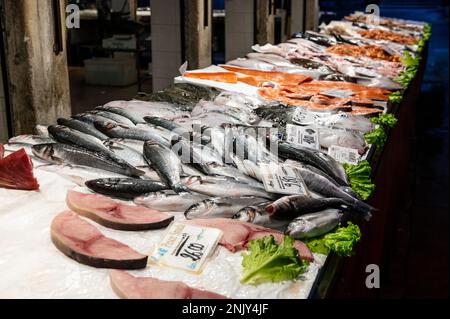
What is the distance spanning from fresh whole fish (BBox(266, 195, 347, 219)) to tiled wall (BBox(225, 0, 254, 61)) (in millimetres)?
8609

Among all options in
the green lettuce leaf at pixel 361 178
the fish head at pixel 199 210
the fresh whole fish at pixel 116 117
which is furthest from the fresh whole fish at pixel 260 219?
the fresh whole fish at pixel 116 117

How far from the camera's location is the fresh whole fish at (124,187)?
2.39m

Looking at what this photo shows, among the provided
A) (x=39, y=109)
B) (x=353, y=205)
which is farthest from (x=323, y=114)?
(x=39, y=109)

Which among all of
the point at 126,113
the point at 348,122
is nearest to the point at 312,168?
the point at 348,122

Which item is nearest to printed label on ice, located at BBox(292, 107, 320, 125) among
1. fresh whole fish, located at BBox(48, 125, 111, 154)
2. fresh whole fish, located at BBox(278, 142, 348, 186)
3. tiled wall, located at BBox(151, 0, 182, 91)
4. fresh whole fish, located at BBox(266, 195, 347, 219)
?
fresh whole fish, located at BBox(278, 142, 348, 186)

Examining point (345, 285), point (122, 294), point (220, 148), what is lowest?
point (345, 285)

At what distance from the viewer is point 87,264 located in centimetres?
189

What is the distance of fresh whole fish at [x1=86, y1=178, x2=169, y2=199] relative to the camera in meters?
2.39

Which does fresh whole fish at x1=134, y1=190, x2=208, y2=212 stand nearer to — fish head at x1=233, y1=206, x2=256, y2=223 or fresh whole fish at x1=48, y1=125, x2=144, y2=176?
fish head at x1=233, y1=206, x2=256, y2=223

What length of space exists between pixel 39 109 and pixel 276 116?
2.37m

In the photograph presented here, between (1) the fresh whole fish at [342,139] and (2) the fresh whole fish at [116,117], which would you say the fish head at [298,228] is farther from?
(2) the fresh whole fish at [116,117]

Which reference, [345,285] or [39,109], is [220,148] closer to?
[345,285]

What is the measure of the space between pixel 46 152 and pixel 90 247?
3.27 ft

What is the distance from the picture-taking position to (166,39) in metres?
7.96
